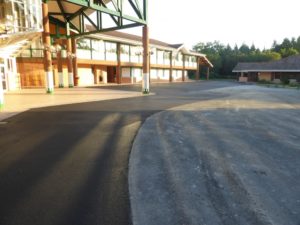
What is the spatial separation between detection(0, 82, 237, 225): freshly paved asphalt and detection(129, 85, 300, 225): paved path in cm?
31

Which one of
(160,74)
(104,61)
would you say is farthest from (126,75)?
(160,74)

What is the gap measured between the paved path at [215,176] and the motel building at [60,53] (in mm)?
10691

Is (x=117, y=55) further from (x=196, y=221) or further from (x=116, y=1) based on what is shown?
(x=196, y=221)

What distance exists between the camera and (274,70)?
4994cm

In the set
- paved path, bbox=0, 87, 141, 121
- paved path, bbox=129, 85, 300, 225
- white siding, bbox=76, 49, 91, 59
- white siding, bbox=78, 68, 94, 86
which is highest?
white siding, bbox=76, 49, 91, 59

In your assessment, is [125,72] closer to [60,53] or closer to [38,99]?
[60,53]

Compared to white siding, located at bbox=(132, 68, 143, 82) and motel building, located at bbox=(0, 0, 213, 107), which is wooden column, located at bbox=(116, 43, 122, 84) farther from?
white siding, located at bbox=(132, 68, 143, 82)

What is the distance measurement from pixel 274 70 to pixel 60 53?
41916mm

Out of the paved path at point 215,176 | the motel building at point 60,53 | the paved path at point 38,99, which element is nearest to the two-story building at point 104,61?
the motel building at point 60,53

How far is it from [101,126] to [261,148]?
15.6 ft

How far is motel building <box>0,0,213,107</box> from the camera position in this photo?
14.9 m

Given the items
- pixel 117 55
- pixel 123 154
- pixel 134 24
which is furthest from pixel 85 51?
pixel 123 154

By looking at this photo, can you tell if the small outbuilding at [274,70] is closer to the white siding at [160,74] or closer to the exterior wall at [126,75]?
the white siding at [160,74]

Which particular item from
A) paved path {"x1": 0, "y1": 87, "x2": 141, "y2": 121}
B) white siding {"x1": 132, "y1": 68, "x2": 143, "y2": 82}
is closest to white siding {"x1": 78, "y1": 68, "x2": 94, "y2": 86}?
white siding {"x1": 132, "y1": 68, "x2": 143, "y2": 82}
